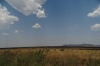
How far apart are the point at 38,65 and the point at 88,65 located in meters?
3.91

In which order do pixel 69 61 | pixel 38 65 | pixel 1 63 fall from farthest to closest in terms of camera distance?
pixel 69 61
pixel 1 63
pixel 38 65

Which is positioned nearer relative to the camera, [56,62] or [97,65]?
[97,65]

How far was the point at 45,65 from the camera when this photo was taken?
12.8 m

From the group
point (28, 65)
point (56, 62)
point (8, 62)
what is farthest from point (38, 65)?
point (56, 62)

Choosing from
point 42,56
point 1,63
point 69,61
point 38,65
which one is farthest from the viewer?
point 42,56

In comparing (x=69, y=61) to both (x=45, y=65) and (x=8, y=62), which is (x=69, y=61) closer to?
(x=45, y=65)

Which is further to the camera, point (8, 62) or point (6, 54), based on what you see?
point (6, 54)

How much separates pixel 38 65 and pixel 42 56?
9.93 feet

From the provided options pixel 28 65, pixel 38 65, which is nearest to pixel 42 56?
pixel 28 65

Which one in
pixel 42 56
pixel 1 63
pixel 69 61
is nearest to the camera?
pixel 1 63

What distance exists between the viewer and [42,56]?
15117mm

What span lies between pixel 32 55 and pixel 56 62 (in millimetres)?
2332

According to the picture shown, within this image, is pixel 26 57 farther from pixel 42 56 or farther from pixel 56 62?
pixel 56 62

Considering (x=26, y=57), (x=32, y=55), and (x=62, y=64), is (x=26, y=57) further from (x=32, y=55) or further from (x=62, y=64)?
(x=62, y=64)
